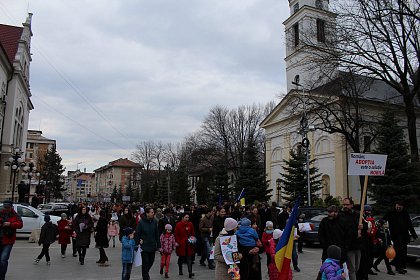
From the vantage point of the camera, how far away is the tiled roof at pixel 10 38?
149ft

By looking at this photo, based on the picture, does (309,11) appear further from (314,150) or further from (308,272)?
(308,272)

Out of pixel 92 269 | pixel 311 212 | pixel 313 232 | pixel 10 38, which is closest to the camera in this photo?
pixel 92 269

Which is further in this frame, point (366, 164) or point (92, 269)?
point (92, 269)

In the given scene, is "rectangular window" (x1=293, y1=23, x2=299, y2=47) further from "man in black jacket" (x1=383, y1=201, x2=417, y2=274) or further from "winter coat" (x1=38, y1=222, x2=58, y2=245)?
"winter coat" (x1=38, y1=222, x2=58, y2=245)

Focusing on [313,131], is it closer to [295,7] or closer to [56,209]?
[56,209]

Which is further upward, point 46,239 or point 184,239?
point 184,239

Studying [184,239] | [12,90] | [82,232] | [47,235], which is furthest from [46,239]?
[12,90]

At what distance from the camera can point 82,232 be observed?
12.9 metres

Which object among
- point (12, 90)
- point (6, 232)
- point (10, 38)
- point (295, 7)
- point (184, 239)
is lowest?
point (184, 239)

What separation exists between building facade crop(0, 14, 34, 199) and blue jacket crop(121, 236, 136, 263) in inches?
1352

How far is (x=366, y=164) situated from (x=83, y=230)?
940 cm

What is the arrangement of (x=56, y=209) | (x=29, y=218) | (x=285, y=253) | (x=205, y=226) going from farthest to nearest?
(x=56, y=209), (x=29, y=218), (x=205, y=226), (x=285, y=253)

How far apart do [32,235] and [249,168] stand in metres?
29.1

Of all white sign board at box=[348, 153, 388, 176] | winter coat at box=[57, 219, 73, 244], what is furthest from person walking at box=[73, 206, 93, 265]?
white sign board at box=[348, 153, 388, 176]
